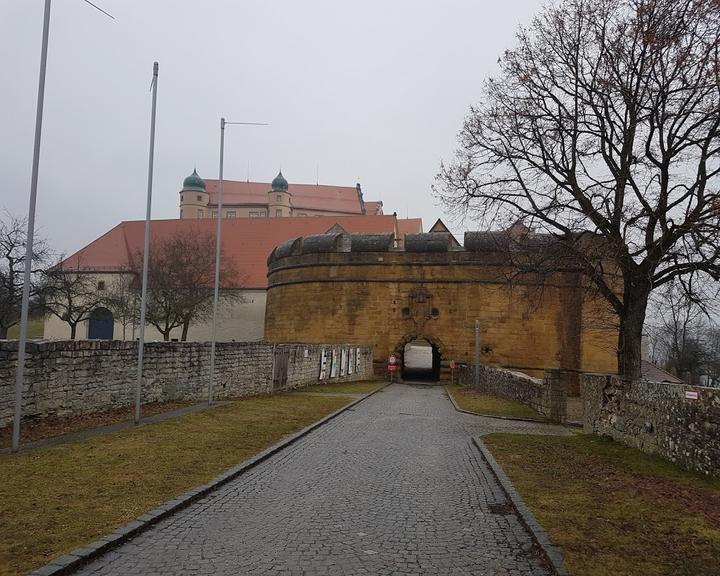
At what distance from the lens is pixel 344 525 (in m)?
5.70

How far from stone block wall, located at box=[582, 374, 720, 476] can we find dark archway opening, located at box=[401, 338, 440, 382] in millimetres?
24279

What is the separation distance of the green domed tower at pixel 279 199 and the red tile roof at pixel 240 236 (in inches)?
912

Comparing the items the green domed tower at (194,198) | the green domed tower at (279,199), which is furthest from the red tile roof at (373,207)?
the green domed tower at (194,198)

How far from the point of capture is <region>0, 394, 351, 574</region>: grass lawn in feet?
16.3

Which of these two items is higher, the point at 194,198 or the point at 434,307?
the point at 194,198

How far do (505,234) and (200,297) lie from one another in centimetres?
3056

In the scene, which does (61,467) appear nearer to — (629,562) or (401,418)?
(629,562)

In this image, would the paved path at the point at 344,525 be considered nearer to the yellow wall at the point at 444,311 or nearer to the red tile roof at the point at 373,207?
the yellow wall at the point at 444,311

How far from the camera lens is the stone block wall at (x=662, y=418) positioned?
25.3 ft

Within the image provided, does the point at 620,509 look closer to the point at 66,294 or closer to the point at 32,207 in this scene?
the point at 32,207

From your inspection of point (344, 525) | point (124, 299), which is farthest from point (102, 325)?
point (344, 525)

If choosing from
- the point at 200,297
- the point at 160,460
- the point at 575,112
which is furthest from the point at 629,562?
the point at 200,297

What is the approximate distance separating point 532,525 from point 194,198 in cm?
8583

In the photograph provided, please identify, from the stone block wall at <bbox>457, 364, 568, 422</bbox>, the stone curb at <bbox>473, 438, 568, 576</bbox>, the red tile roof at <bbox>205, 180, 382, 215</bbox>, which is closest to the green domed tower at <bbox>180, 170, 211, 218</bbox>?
the red tile roof at <bbox>205, 180, 382, 215</bbox>
